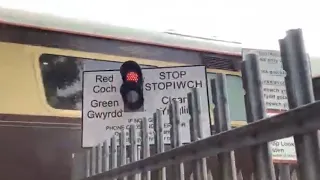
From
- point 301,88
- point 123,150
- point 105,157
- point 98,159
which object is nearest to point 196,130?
point 301,88

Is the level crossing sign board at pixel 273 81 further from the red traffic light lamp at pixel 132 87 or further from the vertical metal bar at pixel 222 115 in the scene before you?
the vertical metal bar at pixel 222 115

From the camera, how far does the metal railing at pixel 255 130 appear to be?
0.60 metres

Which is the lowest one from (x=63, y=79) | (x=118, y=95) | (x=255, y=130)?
(x=255, y=130)

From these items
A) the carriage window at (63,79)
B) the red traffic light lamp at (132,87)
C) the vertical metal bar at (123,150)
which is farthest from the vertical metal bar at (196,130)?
the carriage window at (63,79)

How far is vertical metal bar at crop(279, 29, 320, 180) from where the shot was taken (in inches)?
23.6

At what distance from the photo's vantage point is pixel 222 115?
0.85 metres

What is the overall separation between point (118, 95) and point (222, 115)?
1045 millimetres

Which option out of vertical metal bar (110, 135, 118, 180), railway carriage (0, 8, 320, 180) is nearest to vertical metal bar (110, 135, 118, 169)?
vertical metal bar (110, 135, 118, 180)

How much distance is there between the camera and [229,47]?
9.68ft

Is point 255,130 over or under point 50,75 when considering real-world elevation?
under

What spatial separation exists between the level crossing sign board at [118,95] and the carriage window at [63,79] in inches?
22.6

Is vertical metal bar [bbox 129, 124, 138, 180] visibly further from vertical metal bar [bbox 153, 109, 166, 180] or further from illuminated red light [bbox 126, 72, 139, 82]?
illuminated red light [bbox 126, 72, 139, 82]

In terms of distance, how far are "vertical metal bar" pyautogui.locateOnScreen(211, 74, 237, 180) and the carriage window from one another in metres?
1.65

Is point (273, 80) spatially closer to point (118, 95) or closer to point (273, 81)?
point (273, 81)
